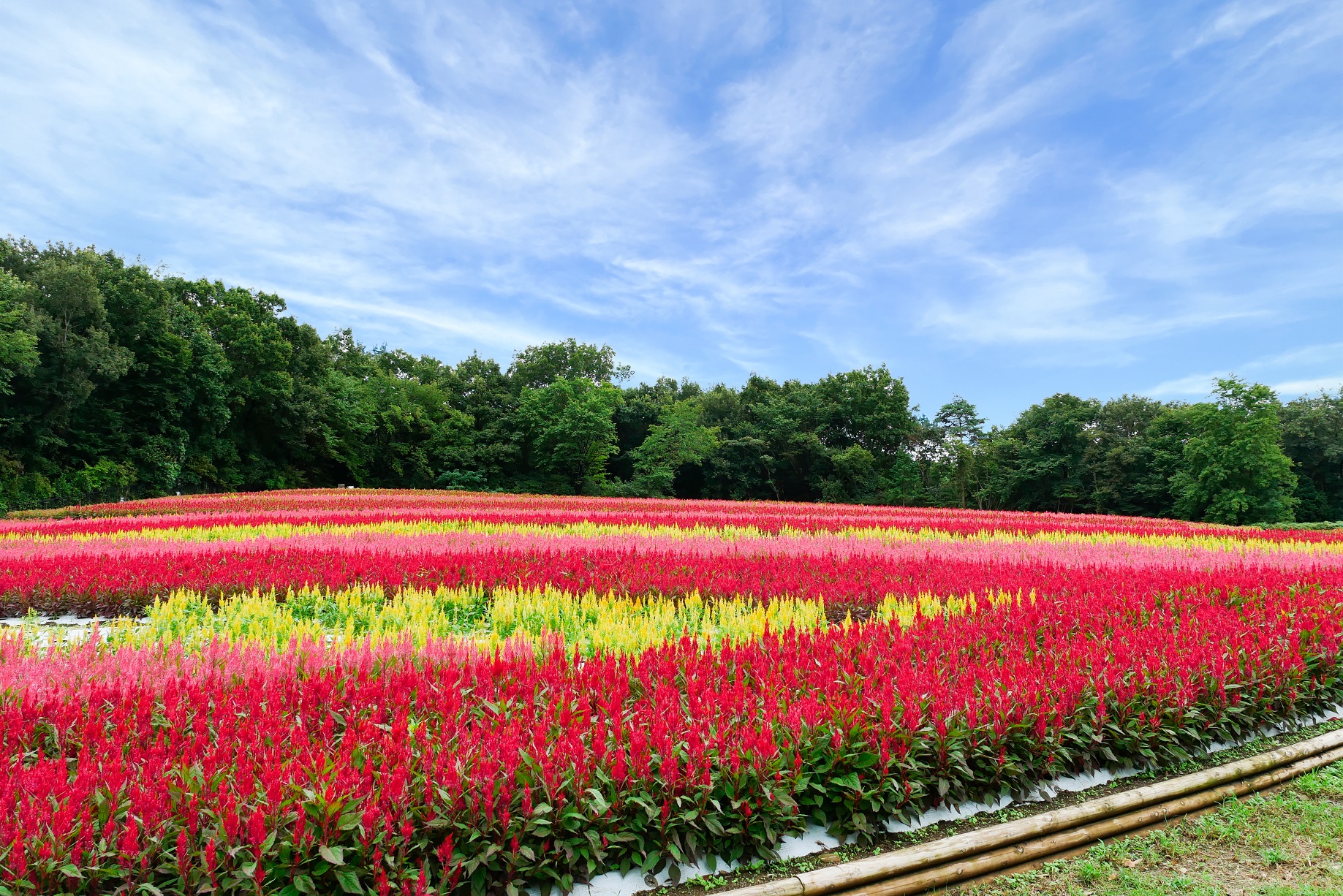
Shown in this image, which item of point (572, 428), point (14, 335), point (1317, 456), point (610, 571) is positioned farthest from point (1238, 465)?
point (14, 335)

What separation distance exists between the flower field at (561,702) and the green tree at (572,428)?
1085 inches

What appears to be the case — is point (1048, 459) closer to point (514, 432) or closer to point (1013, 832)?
point (514, 432)

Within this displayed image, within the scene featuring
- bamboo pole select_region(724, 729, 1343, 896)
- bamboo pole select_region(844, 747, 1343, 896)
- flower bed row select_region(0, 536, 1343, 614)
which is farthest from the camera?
flower bed row select_region(0, 536, 1343, 614)

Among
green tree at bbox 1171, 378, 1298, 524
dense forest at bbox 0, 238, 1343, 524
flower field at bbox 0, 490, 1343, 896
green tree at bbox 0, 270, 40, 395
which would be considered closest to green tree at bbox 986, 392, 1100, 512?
dense forest at bbox 0, 238, 1343, 524

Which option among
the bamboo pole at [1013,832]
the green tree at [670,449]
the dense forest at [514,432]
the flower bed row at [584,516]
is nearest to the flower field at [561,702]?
the bamboo pole at [1013,832]

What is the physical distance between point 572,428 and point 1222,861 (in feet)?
110

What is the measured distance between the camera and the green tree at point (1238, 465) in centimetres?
3086

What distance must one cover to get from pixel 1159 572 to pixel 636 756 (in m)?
7.46

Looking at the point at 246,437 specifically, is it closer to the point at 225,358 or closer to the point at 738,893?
the point at 225,358

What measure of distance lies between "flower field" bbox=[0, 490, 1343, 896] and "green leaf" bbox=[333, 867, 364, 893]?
0.07 ft

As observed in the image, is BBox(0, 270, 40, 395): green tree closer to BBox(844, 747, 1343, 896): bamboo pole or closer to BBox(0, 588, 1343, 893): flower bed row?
BBox(0, 588, 1343, 893): flower bed row

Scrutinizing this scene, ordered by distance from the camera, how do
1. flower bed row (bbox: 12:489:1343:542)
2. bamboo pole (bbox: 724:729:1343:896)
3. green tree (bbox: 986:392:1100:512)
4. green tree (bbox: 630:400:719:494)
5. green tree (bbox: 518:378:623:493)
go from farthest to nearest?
green tree (bbox: 986:392:1100:512)
green tree (bbox: 630:400:719:494)
green tree (bbox: 518:378:623:493)
flower bed row (bbox: 12:489:1343:542)
bamboo pole (bbox: 724:729:1343:896)

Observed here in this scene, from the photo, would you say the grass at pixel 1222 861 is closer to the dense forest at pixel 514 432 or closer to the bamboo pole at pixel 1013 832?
the bamboo pole at pixel 1013 832

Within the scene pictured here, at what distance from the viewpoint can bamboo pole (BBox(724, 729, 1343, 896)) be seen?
113 inches
